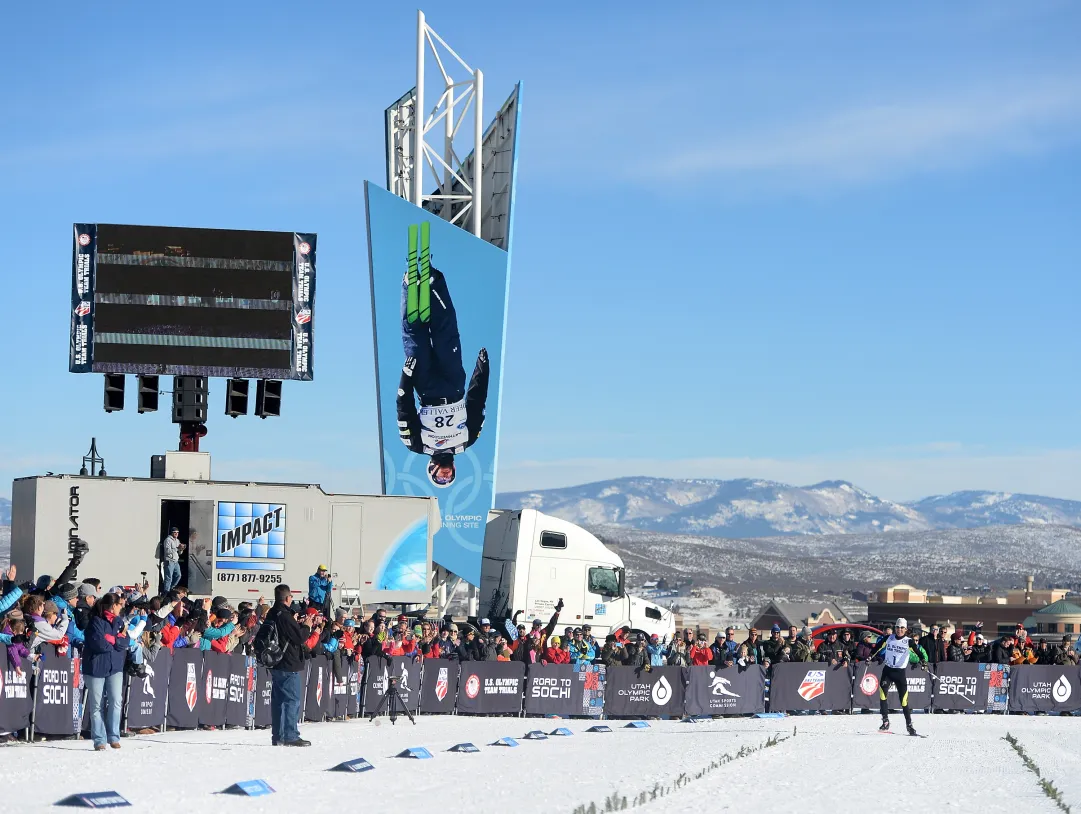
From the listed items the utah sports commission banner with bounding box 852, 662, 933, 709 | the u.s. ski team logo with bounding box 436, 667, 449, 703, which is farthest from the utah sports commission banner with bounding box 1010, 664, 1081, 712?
the u.s. ski team logo with bounding box 436, 667, 449, 703

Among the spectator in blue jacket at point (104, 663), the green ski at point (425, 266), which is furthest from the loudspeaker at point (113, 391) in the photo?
the spectator in blue jacket at point (104, 663)

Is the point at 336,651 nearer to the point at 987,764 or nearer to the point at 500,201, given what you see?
the point at 987,764

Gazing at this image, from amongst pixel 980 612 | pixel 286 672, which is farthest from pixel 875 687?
pixel 980 612

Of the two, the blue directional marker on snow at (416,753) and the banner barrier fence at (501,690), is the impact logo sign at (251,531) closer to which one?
the banner barrier fence at (501,690)

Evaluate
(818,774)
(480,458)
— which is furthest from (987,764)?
(480,458)

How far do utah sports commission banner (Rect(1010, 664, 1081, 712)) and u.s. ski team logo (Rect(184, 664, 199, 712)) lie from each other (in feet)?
59.0

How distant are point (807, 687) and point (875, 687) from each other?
1647 mm

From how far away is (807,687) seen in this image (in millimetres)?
28703

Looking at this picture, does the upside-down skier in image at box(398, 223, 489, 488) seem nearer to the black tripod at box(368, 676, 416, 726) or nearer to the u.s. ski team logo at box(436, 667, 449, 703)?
the u.s. ski team logo at box(436, 667, 449, 703)

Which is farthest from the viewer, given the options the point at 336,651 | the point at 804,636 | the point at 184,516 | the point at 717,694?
the point at 184,516

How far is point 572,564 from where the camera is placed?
38.4m

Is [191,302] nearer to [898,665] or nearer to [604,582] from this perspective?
[604,582]

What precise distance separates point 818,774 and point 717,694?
12258mm

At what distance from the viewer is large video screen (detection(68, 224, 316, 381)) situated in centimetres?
3356
